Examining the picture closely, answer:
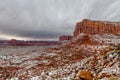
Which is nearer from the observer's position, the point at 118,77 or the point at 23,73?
the point at 118,77

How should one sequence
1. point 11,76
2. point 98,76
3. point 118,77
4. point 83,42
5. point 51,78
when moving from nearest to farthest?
point 118,77 → point 98,76 → point 51,78 → point 11,76 → point 83,42

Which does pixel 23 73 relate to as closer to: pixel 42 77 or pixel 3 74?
→ pixel 3 74

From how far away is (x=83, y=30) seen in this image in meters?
122

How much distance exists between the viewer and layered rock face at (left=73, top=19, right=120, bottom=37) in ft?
401

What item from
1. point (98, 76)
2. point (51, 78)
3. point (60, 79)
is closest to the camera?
point (98, 76)

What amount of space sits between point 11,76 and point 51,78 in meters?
12.1

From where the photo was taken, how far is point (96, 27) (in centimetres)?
12431

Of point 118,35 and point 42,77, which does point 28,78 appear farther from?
point 118,35

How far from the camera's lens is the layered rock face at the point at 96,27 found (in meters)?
122

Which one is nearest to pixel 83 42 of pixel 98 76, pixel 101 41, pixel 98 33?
pixel 101 41

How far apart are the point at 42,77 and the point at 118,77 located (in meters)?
17.6

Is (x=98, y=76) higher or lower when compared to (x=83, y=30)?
lower

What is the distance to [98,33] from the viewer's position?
12075 cm

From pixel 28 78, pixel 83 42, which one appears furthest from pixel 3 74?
Answer: pixel 83 42
